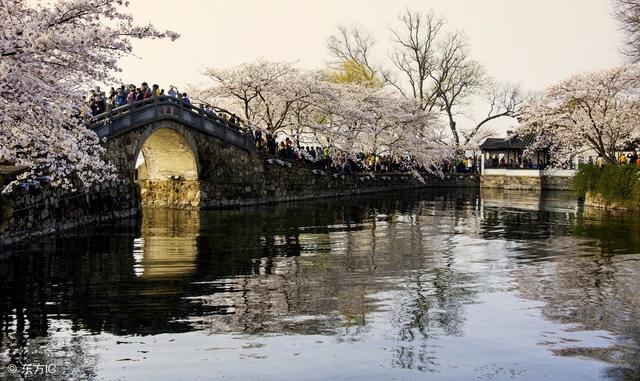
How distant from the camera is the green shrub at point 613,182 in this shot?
36.1 meters

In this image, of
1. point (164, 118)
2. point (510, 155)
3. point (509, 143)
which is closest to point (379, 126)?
point (509, 143)

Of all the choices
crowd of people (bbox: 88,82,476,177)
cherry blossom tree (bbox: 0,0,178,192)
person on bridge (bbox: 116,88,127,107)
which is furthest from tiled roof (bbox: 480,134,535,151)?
cherry blossom tree (bbox: 0,0,178,192)

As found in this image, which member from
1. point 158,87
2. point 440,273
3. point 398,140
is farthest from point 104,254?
point 398,140

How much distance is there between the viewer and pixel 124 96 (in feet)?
103

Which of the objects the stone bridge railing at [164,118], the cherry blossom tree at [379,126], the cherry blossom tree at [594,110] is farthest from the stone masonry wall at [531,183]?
the stone bridge railing at [164,118]

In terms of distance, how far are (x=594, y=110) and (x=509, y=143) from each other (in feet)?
78.4

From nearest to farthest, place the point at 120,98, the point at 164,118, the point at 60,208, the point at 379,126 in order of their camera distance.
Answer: the point at 60,208 → the point at 120,98 → the point at 164,118 → the point at 379,126

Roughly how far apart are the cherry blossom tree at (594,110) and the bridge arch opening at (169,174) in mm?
22505

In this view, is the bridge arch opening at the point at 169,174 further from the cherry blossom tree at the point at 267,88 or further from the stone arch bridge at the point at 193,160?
the cherry blossom tree at the point at 267,88

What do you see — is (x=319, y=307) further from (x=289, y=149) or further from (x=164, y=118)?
(x=289, y=149)

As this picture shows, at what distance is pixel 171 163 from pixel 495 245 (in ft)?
65.2

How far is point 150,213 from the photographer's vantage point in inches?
1323

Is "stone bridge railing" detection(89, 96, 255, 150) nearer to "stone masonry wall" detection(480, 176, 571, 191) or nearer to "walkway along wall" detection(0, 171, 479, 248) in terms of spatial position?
"walkway along wall" detection(0, 171, 479, 248)

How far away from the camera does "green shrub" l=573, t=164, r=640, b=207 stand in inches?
1420
